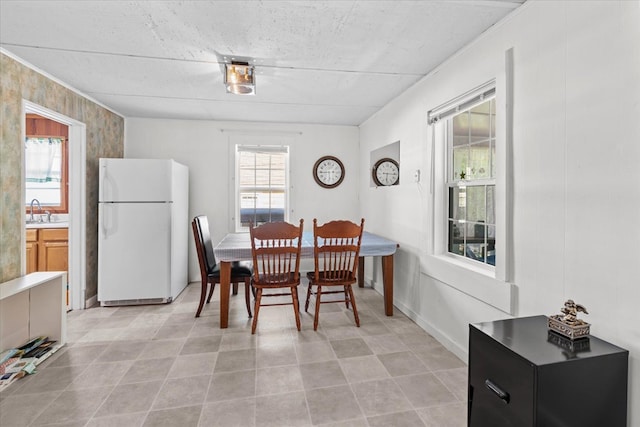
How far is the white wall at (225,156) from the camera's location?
4.48 metres

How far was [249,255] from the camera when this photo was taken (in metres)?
2.98

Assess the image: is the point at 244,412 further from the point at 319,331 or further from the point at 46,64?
the point at 46,64

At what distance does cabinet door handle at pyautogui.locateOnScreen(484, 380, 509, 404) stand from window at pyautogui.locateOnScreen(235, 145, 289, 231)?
3.75 m

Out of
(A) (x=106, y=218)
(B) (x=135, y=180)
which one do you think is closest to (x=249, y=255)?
(B) (x=135, y=180)

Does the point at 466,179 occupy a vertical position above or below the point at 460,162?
below

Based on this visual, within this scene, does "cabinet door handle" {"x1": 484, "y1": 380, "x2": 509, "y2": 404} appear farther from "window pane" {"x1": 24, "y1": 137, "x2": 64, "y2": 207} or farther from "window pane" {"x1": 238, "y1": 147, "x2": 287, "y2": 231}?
"window pane" {"x1": 24, "y1": 137, "x2": 64, "y2": 207}

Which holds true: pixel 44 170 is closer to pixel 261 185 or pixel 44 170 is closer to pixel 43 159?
pixel 43 159

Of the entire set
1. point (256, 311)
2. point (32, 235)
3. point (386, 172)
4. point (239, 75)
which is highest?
point (239, 75)

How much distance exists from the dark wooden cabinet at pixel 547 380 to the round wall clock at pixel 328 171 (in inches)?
144

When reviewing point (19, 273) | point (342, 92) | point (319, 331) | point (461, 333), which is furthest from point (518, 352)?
point (19, 273)

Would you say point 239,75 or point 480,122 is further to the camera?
point 239,75

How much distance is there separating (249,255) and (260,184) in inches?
79.0

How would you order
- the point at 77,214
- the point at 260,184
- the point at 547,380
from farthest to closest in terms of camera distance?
the point at 260,184
the point at 77,214
the point at 547,380

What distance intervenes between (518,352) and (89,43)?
10.5ft
